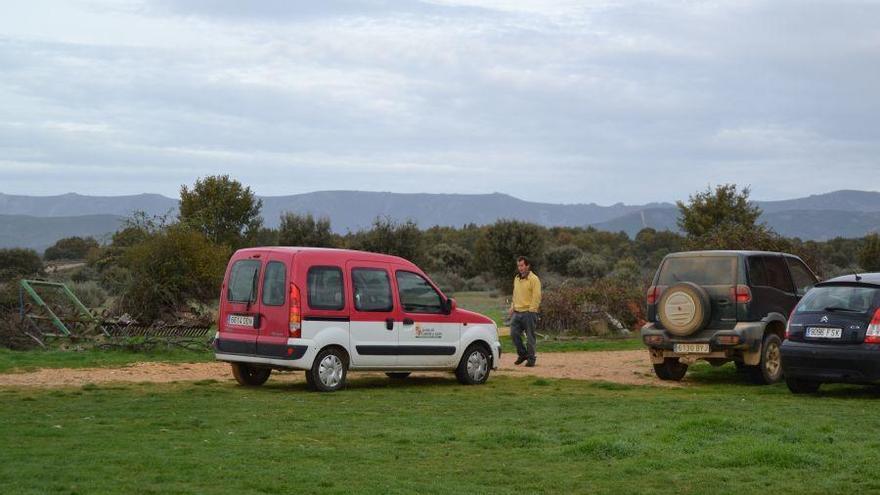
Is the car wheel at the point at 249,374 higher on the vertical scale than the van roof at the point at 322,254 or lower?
lower

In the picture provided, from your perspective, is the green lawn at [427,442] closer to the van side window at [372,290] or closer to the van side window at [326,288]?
the van side window at [326,288]

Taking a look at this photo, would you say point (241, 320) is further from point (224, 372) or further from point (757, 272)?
point (757, 272)

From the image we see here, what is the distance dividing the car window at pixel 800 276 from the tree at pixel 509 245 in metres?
37.4

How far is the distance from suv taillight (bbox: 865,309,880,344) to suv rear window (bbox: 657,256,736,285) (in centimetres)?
249

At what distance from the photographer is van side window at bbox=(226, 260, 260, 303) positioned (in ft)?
51.8

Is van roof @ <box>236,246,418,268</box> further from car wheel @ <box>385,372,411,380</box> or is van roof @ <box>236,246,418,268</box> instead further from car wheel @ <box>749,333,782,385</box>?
car wheel @ <box>749,333,782,385</box>

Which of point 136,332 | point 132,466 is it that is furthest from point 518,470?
point 136,332

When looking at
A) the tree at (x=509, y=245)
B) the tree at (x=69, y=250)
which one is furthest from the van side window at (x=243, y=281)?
the tree at (x=69, y=250)

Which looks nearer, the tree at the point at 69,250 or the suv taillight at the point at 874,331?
the suv taillight at the point at 874,331

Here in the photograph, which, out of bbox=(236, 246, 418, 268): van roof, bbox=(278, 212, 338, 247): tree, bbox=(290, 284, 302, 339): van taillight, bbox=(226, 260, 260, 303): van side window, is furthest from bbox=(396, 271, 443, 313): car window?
bbox=(278, 212, 338, 247): tree

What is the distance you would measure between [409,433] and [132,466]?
3.07 metres

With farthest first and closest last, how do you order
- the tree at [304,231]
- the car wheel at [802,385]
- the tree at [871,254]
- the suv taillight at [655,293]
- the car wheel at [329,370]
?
the tree at [871,254] < the tree at [304,231] < the suv taillight at [655,293] < the car wheel at [802,385] < the car wheel at [329,370]

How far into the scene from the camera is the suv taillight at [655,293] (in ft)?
57.8

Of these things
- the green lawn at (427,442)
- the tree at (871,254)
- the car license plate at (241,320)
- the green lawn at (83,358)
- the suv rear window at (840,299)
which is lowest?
the green lawn at (427,442)
